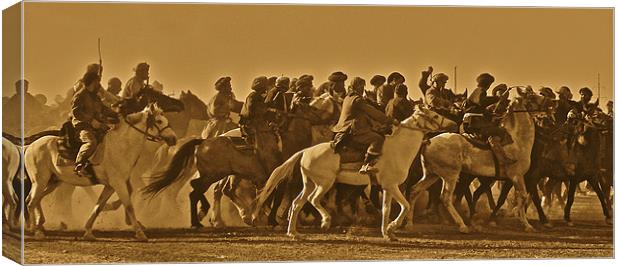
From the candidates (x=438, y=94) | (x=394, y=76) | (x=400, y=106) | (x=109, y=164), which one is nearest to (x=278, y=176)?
(x=400, y=106)

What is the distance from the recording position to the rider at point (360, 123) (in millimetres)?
14586

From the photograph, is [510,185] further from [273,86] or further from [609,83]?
[273,86]

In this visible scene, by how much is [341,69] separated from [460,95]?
3.38ft

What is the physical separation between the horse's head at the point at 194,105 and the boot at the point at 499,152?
2.43 meters

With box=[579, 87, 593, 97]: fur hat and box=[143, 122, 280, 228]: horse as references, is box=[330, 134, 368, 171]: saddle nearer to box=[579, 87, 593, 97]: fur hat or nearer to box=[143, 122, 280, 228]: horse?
box=[143, 122, 280, 228]: horse

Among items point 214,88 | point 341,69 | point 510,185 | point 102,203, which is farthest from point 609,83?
point 102,203

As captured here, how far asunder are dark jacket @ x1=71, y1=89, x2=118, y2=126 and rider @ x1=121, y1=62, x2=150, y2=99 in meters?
0.19

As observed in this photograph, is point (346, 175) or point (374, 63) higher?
point (374, 63)

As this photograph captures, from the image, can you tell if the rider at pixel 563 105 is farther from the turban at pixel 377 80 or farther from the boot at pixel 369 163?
the boot at pixel 369 163

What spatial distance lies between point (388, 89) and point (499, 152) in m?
1.13

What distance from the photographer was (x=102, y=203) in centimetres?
1431

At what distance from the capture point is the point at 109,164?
14.2m

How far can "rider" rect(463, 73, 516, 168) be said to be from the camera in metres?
14.9

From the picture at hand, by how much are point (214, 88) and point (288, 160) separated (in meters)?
0.85
